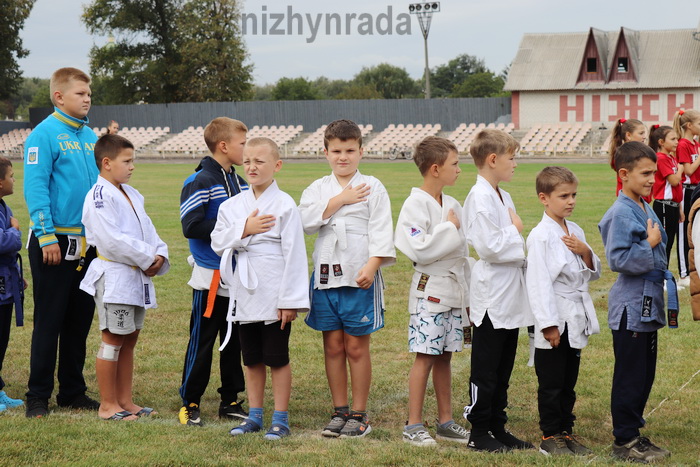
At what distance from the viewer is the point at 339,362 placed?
4.79 metres

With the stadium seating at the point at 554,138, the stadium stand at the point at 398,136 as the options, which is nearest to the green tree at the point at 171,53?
the stadium stand at the point at 398,136

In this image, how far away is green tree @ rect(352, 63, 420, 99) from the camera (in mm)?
109188

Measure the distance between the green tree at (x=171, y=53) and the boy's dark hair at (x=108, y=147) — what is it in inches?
2397

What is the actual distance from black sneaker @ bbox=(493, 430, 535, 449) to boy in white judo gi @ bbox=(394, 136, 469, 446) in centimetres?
21

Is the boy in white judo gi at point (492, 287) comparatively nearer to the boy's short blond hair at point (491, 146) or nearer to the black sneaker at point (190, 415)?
the boy's short blond hair at point (491, 146)

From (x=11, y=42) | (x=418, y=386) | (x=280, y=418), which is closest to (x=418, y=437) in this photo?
(x=418, y=386)

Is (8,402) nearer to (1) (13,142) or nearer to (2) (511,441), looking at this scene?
(2) (511,441)

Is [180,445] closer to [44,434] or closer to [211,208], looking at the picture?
[44,434]

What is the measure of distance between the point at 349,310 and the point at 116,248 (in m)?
1.47

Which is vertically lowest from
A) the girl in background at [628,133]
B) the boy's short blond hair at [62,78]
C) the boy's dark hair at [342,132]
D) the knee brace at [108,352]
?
the knee brace at [108,352]

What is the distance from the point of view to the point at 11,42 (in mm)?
61156

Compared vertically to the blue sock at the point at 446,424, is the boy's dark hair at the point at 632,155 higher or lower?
higher

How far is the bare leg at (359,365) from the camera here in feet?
15.5

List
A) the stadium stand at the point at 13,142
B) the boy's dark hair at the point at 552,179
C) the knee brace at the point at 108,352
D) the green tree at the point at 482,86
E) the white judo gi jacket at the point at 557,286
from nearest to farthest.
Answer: the white judo gi jacket at the point at 557,286 → the boy's dark hair at the point at 552,179 → the knee brace at the point at 108,352 → the stadium stand at the point at 13,142 → the green tree at the point at 482,86
